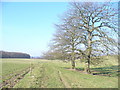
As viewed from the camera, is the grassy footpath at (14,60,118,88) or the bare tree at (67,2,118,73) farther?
the bare tree at (67,2,118,73)

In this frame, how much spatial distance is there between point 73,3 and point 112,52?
879cm

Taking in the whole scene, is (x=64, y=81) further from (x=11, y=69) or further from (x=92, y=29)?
(x=11, y=69)

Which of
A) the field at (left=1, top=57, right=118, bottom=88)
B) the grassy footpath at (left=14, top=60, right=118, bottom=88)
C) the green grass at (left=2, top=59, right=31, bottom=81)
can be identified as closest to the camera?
the grassy footpath at (left=14, top=60, right=118, bottom=88)

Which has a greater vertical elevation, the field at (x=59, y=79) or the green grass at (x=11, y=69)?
the field at (x=59, y=79)

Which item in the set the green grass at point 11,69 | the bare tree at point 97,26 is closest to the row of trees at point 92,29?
the bare tree at point 97,26

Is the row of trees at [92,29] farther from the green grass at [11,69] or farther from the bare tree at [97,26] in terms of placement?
the green grass at [11,69]

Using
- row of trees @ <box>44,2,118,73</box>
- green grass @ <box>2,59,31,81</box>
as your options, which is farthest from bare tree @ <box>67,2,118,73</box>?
green grass @ <box>2,59,31,81</box>

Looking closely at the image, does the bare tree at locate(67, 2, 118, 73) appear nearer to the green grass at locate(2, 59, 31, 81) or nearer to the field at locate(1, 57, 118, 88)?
the field at locate(1, 57, 118, 88)

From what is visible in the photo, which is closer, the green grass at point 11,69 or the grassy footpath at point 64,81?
the grassy footpath at point 64,81

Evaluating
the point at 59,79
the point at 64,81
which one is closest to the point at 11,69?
the point at 59,79

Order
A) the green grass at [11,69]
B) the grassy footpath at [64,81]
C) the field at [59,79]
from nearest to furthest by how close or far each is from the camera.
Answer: the grassy footpath at [64,81]
the field at [59,79]
the green grass at [11,69]

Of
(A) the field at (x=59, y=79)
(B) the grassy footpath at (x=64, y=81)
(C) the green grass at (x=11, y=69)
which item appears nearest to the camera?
(B) the grassy footpath at (x=64, y=81)

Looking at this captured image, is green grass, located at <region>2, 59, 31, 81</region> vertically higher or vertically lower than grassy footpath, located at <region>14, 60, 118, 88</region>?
lower

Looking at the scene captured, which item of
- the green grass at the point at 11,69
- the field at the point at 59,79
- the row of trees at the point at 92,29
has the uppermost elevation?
the row of trees at the point at 92,29
